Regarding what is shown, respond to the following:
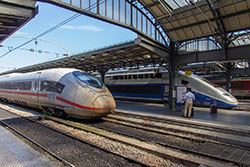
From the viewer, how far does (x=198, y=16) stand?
12734 mm

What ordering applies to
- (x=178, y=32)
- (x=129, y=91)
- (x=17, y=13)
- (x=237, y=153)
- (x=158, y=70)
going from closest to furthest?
1. (x=17, y=13)
2. (x=237, y=153)
3. (x=178, y=32)
4. (x=158, y=70)
5. (x=129, y=91)

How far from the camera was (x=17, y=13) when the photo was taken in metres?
5.31

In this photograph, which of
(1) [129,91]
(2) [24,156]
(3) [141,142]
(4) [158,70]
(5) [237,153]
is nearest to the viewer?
(2) [24,156]

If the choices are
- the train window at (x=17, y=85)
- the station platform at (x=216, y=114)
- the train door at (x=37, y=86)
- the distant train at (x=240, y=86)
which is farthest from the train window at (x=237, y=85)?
the train window at (x=17, y=85)

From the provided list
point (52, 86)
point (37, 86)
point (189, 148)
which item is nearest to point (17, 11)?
point (52, 86)

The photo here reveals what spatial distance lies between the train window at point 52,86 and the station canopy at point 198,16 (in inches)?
330

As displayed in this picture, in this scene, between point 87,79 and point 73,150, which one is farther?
point 87,79

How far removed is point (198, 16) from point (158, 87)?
26.4 ft

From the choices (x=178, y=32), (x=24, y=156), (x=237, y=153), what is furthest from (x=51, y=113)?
(x=178, y=32)

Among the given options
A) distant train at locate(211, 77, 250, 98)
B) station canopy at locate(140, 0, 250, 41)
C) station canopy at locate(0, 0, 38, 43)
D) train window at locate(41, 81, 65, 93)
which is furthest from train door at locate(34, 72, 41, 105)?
distant train at locate(211, 77, 250, 98)

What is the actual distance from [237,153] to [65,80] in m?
8.09

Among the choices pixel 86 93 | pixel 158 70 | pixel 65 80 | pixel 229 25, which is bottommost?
pixel 86 93

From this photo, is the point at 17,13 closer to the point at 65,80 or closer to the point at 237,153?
the point at 65,80

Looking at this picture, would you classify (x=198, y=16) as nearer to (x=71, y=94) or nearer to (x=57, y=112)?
(x=71, y=94)
